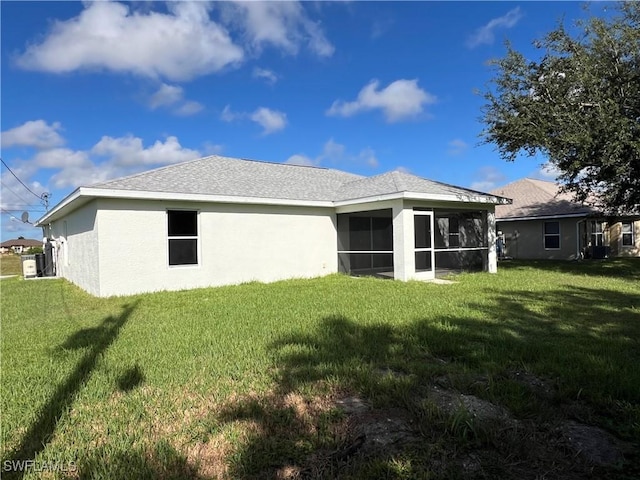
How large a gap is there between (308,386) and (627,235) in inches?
1091

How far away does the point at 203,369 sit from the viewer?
4.63 m

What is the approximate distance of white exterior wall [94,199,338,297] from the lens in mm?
10742

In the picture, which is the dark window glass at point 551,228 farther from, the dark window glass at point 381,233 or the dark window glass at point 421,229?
the dark window glass at point 381,233

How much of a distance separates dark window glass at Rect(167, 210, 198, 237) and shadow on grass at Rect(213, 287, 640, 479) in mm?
6556

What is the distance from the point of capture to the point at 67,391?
13.4 ft

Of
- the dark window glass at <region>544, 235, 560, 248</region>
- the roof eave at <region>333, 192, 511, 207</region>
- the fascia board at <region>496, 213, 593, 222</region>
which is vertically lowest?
the dark window glass at <region>544, 235, 560, 248</region>

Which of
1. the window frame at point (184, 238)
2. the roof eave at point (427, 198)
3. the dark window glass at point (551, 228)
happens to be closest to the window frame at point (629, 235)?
the dark window glass at point (551, 228)

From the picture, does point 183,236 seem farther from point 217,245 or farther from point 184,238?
point 217,245

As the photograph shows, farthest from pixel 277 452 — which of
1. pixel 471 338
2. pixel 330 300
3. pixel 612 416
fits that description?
pixel 330 300

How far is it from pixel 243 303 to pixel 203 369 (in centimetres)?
437

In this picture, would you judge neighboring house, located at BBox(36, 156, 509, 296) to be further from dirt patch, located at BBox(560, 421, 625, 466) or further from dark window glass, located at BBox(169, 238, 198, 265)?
dirt patch, located at BBox(560, 421, 625, 466)

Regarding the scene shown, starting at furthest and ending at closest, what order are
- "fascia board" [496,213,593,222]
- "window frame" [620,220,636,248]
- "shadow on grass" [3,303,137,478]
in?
"window frame" [620,220,636,248], "fascia board" [496,213,593,222], "shadow on grass" [3,303,137,478]

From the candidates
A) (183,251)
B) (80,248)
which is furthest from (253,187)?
(80,248)

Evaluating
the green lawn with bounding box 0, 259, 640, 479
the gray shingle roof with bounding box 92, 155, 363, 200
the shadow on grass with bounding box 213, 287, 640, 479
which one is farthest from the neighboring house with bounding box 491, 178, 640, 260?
the shadow on grass with bounding box 213, 287, 640, 479
